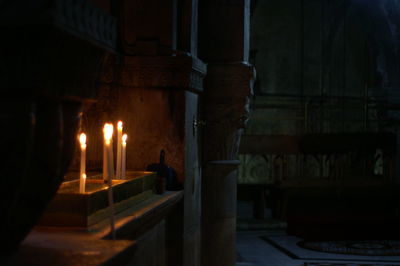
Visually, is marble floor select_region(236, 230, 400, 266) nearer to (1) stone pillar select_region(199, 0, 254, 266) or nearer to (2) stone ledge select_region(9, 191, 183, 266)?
(1) stone pillar select_region(199, 0, 254, 266)

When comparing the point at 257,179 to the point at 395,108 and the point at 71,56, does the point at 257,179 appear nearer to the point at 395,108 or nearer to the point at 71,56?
the point at 395,108

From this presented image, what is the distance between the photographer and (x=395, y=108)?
14.5 m

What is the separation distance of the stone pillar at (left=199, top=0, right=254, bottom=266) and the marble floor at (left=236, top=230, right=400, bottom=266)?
229 cm

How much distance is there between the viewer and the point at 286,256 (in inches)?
338

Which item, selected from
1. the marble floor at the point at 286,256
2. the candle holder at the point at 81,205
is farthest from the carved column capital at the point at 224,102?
the marble floor at the point at 286,256

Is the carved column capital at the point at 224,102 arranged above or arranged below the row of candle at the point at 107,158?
above

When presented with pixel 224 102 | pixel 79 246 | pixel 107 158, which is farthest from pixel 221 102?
pixel 79 246

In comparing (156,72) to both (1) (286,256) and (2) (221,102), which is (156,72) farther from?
(1) (286,256)

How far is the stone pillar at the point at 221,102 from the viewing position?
546 cm

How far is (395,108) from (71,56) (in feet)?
44.8

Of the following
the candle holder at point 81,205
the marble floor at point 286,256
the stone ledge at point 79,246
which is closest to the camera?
the stone ledge at point 79,246

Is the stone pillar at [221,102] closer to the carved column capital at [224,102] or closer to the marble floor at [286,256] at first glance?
the carved column capital at [224,102]

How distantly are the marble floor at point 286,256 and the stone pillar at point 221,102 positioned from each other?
229 centimetres

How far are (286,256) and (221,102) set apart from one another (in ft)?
12.7
